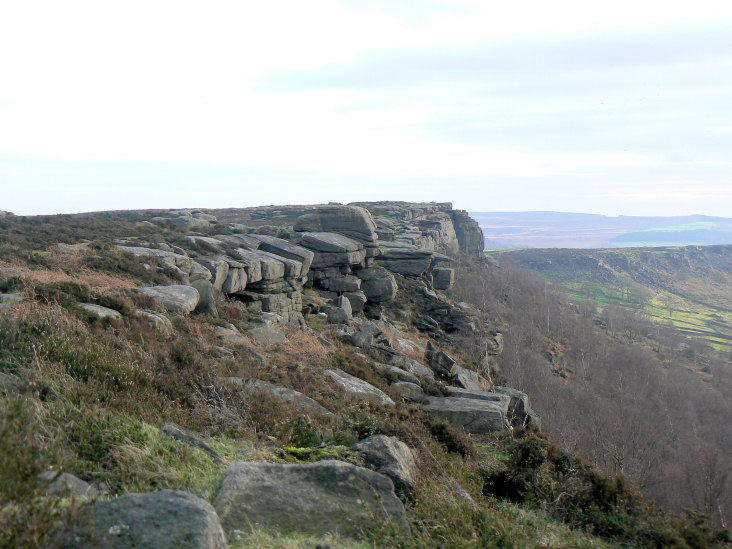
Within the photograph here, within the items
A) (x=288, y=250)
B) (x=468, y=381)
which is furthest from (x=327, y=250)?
(x=468, y=381)

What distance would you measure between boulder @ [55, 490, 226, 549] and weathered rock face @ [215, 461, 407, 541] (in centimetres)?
76

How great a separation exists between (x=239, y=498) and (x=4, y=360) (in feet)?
14.9

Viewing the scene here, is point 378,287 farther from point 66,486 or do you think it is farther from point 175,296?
point 66,486

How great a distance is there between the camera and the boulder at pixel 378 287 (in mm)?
31125

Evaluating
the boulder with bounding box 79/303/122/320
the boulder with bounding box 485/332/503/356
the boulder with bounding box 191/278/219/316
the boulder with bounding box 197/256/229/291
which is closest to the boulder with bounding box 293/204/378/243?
the boulder with bounding box 485/332/503/356

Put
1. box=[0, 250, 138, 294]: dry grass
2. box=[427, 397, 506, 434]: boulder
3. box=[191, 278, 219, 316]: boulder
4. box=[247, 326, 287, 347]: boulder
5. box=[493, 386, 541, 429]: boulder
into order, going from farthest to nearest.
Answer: box=[493, 386, 541, 429]: boulder, box=[191, 278, 219, 316]: boulder, box=[247, 326, 287, 347]: boulder, box=[0, 250, 138, 294]: dry grass, box=[427, 397, 506, 434]: boulder

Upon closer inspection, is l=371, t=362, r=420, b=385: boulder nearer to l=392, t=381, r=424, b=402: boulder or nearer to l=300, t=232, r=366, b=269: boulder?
l=392, t=381, r=424, b=402: boulder

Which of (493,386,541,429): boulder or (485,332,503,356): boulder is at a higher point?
(493,386,541,429): boulder

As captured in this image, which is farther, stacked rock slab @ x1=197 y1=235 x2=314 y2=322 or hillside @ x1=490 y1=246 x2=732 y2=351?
hillside @ x1=490 y1=246 x2=732 y2=351

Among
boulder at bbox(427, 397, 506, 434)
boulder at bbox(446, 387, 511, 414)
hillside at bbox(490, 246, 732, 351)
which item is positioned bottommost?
hillside at bbox(490, 246, 732, 351)

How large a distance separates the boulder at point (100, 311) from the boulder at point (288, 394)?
3339 mm

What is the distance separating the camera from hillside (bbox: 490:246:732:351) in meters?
108

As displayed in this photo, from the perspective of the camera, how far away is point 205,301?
52.3 feet

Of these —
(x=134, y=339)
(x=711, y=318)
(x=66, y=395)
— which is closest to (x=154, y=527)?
(x=66, y=395)
